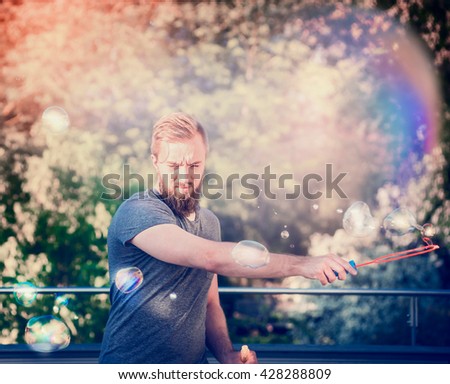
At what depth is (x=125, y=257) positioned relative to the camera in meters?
1.65

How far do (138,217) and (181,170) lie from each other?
A: 223 mm

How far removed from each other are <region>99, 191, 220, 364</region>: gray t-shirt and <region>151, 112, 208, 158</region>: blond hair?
0.72 ft

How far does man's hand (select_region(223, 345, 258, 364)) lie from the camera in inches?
65.0

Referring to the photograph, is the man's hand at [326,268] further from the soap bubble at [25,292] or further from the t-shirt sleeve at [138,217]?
the soap bubble at [25,292]

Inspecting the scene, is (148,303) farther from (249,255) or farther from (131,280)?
(249,255)

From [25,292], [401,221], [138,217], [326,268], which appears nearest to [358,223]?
[401,221]

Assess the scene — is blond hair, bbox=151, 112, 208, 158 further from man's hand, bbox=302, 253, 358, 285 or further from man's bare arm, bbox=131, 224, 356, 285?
man's hand, bbox=302, 253, 358, 285

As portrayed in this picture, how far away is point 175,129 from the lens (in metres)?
1.78

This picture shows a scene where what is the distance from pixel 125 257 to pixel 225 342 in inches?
18.3

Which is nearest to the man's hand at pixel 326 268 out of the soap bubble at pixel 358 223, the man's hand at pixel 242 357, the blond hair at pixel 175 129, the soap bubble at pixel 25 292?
the man's hand at pixel 242 357

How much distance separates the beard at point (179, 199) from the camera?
5.66 feet

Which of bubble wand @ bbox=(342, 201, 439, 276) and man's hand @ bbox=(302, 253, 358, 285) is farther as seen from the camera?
bubble wand @ bbox=(342, 201, 439, 276)

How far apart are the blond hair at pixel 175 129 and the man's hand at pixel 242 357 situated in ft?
2.18

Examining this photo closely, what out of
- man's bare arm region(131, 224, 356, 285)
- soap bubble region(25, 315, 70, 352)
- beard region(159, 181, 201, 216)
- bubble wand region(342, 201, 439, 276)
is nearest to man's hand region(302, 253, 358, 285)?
man's bare arm region(131, 224, 356, 285)
